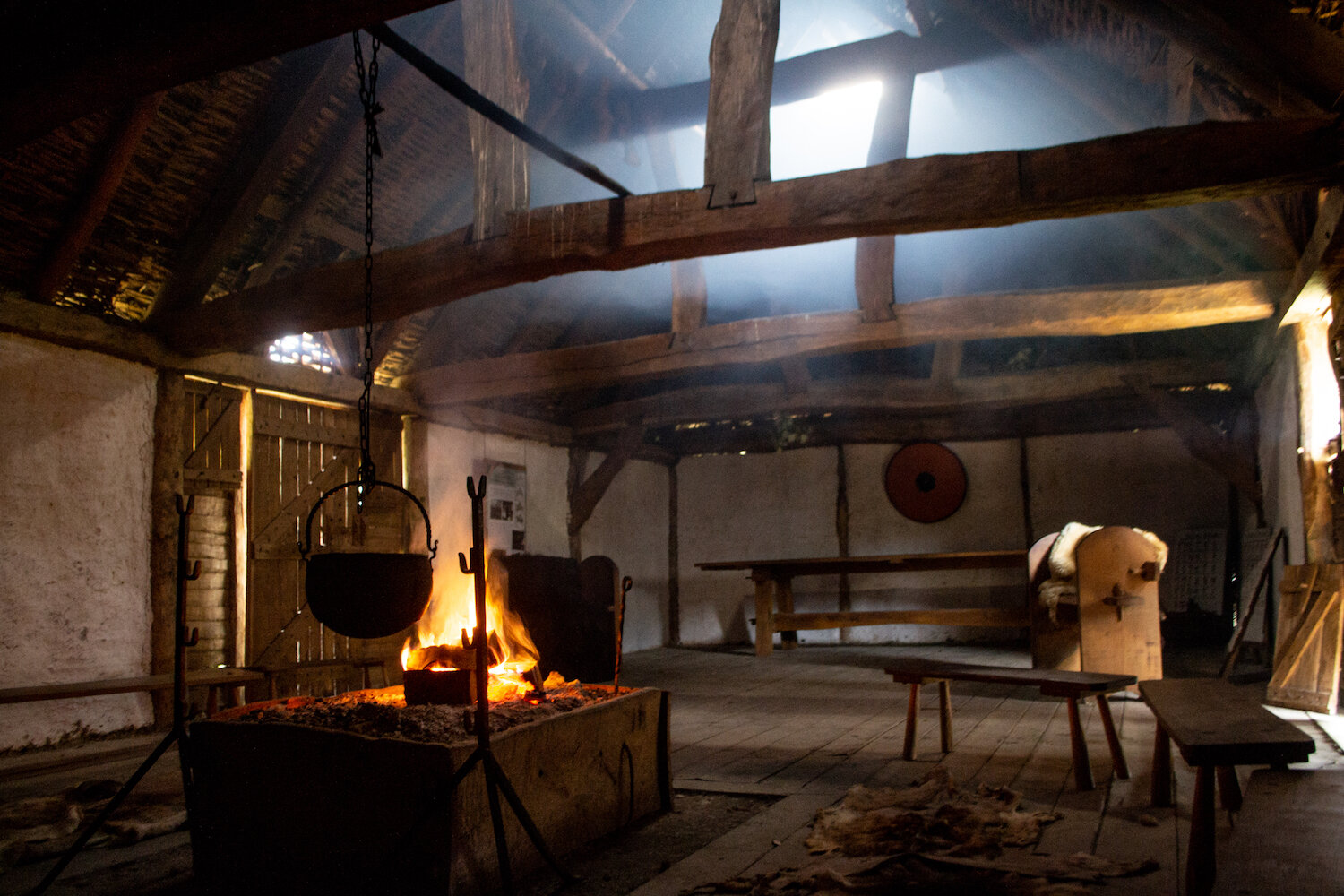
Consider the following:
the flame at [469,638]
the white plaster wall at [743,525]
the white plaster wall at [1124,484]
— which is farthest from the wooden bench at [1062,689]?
the white plaster wall at [743,525]

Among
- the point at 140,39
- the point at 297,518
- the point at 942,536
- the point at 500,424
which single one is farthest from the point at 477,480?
the point at 140,39

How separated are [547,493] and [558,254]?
18.6ft

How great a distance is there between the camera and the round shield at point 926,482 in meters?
10.2

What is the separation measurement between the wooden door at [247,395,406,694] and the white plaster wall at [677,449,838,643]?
4.60 meters

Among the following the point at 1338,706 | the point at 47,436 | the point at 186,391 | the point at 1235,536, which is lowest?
the point at 1338,706

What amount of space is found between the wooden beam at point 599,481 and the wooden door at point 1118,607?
16.6 ft

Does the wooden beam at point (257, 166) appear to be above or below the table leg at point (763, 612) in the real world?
above

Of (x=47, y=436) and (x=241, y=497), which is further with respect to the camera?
(x=241, y=497)


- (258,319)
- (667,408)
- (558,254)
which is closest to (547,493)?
(667,408)

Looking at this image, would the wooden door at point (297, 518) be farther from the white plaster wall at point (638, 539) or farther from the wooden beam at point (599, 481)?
the white plaster wall at point (638, 539)

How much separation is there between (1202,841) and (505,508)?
725 centimetres

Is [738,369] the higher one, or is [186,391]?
[738,369]

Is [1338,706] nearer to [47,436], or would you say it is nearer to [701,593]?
[701,593]

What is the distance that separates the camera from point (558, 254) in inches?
165
